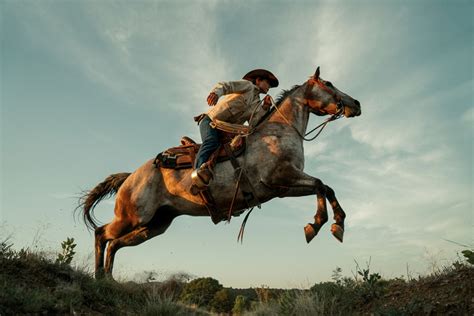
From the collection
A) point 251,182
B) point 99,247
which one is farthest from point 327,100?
point 99,247

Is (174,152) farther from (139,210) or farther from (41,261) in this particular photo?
(41,261)

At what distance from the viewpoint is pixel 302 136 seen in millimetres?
7875

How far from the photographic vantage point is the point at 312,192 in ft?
23.4

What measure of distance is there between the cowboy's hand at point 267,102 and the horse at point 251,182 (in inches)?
7.1

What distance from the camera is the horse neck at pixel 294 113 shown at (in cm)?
783

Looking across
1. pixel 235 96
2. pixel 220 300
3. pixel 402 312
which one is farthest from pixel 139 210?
pixel 220 300

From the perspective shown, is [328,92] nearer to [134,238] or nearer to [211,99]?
[211,99]

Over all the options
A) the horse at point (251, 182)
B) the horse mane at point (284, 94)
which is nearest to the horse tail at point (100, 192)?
the horse at point (251, 182)

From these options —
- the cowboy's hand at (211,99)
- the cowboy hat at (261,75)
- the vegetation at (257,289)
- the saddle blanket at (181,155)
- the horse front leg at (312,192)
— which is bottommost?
the vegetation at (257,289)

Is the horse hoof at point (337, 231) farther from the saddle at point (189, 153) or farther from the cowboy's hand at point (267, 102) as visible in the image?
the cowboy's hand at point (267, 102)

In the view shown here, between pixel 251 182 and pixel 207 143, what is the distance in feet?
3.85

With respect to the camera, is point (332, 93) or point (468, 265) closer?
point (468, 265)

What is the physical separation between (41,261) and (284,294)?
178 inches

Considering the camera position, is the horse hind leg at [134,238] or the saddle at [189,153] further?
the horse hind leg at [134,238]
